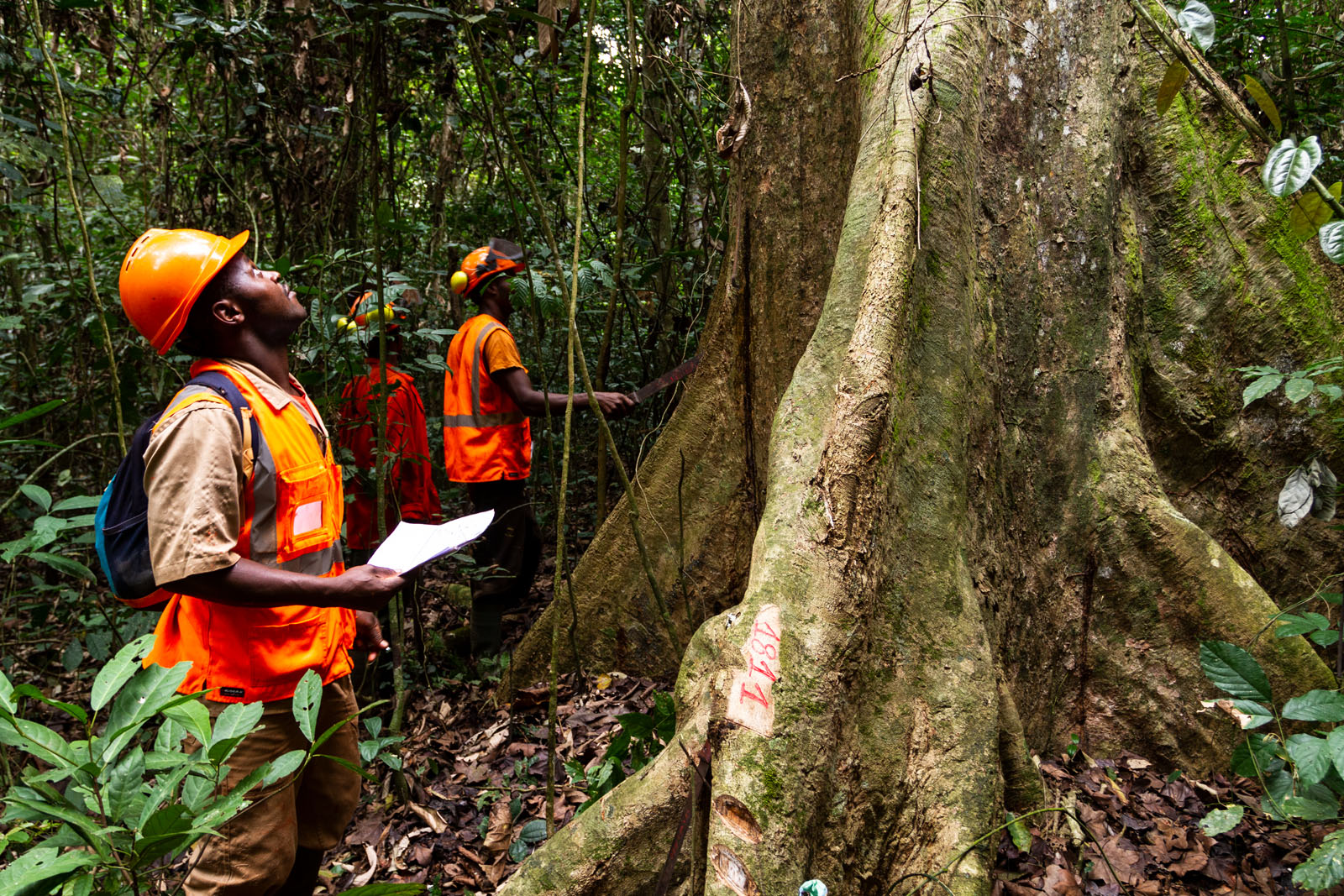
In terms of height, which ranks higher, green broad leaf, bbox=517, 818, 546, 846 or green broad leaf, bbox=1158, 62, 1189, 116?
green broad leaf, bbox=1158, 62, 1189, 116

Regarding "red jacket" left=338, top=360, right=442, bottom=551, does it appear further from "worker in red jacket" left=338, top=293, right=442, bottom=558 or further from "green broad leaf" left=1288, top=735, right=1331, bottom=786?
"green broad leaf" left=1288, top=735, right=1331, bottom=786

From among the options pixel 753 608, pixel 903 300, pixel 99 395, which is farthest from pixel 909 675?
pixel 99 395

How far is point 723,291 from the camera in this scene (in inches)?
140

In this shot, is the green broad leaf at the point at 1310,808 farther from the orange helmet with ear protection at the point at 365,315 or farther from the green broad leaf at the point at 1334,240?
the orange helmet with ear protection at the point at 365,315

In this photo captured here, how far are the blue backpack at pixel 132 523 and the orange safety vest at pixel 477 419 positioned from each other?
8.44 feet

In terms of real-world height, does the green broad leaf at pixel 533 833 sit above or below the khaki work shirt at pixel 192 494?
below

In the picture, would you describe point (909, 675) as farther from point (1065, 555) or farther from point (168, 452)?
point (168, 452)

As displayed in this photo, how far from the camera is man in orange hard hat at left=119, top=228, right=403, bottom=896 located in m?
2.04

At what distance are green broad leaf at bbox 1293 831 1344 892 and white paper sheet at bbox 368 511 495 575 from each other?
6.36 ft

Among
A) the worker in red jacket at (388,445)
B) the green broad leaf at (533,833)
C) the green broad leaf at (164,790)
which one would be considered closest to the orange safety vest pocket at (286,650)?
the green broad leaf at (164,790)

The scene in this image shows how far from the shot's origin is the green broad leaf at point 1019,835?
2.31 meters

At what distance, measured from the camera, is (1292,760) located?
186cm

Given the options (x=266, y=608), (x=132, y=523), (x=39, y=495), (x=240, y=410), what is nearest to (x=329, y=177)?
(x=39, y=495)

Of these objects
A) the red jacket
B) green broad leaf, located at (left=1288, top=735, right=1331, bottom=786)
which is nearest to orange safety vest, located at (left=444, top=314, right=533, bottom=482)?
the red jacket
